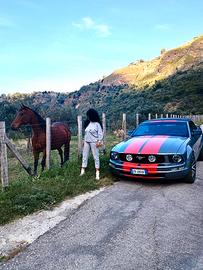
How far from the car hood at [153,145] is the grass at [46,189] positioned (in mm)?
973

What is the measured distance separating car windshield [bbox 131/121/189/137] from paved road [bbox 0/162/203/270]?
276cm

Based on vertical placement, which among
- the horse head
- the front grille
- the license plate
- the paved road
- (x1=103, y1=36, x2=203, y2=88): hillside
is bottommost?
the paved road

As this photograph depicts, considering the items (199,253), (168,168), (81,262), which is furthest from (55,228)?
(168,168)

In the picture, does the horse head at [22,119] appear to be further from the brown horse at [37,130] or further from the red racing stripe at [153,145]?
the red racing stripe at [153,145]

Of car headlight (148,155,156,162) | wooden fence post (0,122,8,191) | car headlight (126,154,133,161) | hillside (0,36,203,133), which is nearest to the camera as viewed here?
wooden fence post (0,122,8,191)

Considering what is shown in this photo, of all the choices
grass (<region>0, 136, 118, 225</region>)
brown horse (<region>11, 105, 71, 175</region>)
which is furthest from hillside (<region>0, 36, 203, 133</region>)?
grass (<region>0, 136, 118, 225</region>)

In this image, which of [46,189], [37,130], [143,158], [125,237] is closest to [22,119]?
[37,130]

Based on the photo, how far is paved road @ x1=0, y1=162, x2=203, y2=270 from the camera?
411 cm

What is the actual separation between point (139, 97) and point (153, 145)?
70417mm

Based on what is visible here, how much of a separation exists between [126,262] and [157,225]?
1410mm

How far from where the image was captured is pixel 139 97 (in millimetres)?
77812

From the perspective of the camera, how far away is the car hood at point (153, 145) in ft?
26.7

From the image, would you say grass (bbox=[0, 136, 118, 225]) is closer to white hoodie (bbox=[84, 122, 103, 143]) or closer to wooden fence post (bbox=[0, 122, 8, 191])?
wooden fence post (bbox=[0, 122, 8, 191])

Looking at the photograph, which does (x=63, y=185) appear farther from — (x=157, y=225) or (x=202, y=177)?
(x=202, y=177)
